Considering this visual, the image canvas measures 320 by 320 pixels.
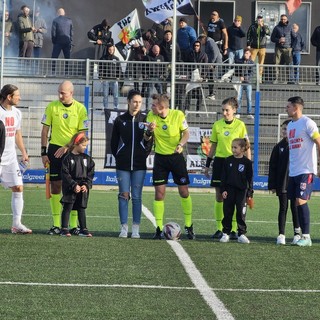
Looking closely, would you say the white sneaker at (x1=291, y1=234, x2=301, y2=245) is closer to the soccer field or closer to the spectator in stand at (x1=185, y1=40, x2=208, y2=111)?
the soccer field

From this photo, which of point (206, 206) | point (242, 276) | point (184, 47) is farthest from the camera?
point (184, 47)

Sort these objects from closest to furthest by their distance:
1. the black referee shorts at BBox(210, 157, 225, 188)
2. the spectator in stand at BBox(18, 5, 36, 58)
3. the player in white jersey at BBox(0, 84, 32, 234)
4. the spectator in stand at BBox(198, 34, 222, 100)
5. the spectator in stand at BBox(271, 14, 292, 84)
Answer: the player in white jersey at BBox(0, 84, 32, 234) < the black referee shorts at BBox(210, 157, 225, 188) < the spectator in stand at BBox(198, 34, 222, 100) < the spectator in stand at BBox(18, 5, 36, 58) < the spectator in stand at BBox(271, 14, 292, 84)

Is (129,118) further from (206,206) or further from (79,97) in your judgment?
(79,97)

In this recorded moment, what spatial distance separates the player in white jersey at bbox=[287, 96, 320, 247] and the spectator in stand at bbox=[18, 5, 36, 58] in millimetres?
17389

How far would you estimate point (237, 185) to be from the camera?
14242 millimetres

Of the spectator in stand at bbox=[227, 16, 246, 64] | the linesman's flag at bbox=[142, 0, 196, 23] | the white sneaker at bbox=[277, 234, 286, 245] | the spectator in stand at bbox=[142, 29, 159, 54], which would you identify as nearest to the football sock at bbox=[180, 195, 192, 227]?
the white sneaker at bbox=[277, 234, 286, 245]

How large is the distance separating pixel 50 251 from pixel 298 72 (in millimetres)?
15439

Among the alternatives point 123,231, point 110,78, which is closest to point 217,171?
point 123,231

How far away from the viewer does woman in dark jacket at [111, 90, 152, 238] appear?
1429cm

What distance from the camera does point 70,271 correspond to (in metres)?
10.8

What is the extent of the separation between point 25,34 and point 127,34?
111 inches

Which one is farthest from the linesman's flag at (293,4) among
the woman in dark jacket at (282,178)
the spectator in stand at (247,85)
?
the woman in dark jacket at (282,178)

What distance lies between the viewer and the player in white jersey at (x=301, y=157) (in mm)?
13531

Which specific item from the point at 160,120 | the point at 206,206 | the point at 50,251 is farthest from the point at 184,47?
the point at 50,251
